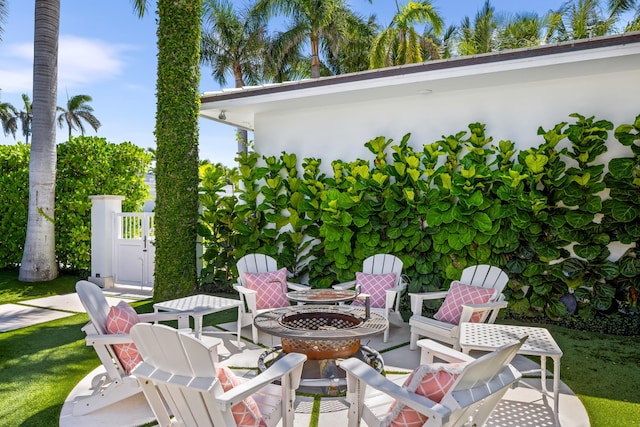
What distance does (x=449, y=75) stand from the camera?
5.88 meters

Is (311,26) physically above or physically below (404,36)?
above

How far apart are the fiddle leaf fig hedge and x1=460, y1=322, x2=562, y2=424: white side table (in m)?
2.32

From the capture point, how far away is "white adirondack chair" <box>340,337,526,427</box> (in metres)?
2.15

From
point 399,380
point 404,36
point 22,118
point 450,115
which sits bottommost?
point 399,380

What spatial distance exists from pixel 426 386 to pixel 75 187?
959 centimetres

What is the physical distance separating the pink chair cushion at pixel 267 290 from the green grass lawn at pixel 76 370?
1040 mm

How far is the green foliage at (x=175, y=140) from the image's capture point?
717 cm

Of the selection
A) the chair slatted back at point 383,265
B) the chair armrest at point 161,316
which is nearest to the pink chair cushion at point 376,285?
the chair slatted back at point 383,265

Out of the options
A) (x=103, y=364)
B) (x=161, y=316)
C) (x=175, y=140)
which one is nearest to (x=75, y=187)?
(x=175, y=140)

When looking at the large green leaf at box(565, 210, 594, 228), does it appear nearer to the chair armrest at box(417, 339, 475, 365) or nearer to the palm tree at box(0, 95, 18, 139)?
the chair armrest at box(417, 339, 475, 365)

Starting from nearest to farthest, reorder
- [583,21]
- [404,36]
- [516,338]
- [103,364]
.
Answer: [103,364] < [516,338] < [404,36] < [583,21]

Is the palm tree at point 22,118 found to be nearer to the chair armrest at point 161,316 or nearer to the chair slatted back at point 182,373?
the chair armrest at point 161,316

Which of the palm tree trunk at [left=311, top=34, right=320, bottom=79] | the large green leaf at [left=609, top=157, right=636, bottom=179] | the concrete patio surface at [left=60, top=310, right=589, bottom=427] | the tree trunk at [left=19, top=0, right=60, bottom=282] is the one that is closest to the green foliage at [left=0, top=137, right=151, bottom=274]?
the tree trunk at [left=19, top=0, right=60, bottom=282]

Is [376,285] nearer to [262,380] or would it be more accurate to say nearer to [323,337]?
[323,337]
